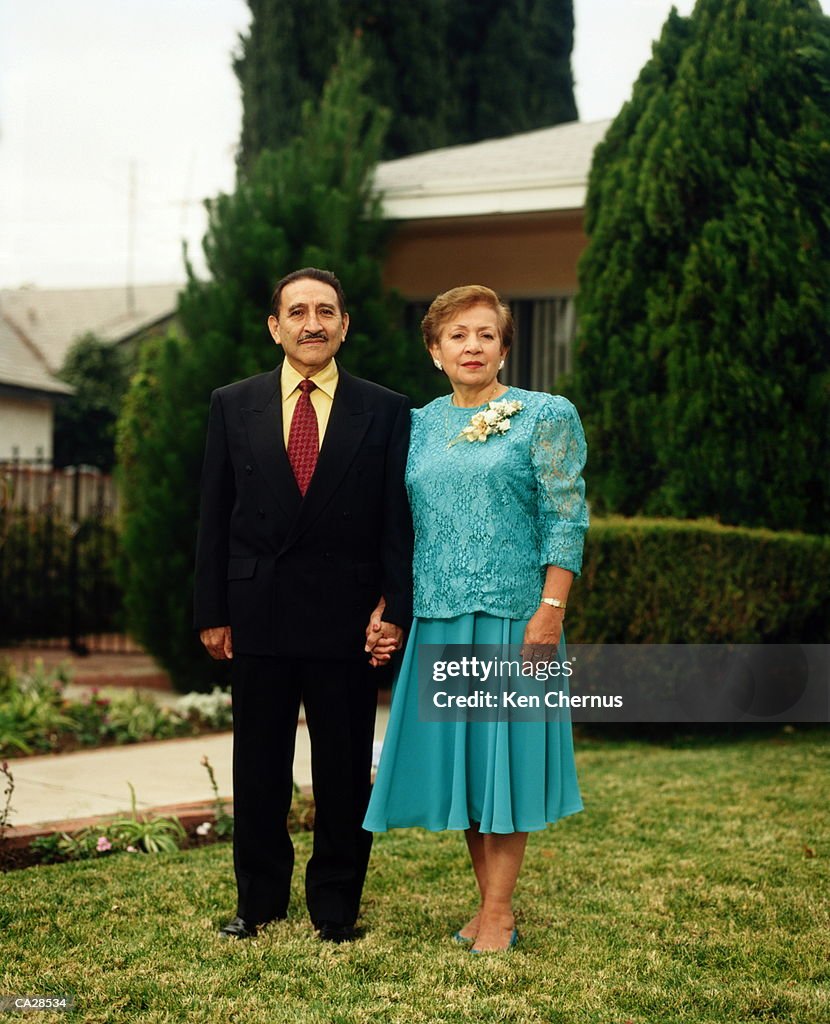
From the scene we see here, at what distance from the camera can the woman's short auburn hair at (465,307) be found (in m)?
3.94

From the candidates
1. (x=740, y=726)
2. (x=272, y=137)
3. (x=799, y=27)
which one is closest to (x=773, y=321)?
(x=799, y=27)

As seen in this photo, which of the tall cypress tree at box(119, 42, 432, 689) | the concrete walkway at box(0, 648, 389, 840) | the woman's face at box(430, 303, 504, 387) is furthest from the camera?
the tall cypress tree at box(119, 42, 432, 689)

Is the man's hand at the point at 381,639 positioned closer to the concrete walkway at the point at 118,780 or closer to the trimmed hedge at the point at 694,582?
the concrete walkway at the point at 118,780

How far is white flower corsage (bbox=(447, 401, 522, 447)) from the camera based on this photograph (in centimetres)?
386

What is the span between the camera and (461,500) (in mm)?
3863

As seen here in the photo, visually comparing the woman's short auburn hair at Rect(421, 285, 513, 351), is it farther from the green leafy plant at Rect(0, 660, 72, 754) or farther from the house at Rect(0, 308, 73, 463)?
the house at Rect(0, 308, 73, 463)

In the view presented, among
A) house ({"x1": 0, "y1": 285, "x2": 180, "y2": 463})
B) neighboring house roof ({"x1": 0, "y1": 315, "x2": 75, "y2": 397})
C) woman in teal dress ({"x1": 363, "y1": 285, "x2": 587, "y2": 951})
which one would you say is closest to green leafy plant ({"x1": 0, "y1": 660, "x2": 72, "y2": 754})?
woman in teal dress ({"x1": 363, "y1": 285, "x2": 587, "y2": 951})

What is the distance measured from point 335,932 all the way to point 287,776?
0.50 m

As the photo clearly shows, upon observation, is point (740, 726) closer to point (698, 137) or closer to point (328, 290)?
point (698, 137)

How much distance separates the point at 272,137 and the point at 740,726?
12.4 metres

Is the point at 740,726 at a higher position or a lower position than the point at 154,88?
lower

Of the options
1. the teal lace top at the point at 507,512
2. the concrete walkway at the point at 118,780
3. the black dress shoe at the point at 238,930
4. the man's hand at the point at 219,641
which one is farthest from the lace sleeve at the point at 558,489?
the concrete walkway at the point at 118,780

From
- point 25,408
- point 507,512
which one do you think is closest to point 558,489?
point 507,512

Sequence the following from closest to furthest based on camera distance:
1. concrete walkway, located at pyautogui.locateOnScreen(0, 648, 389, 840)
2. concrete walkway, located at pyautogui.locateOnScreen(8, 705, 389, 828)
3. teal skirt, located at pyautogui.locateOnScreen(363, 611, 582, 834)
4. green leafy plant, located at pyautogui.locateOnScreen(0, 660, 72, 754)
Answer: teal skirt, located at pyautogui.locateOnScreen(363, 611, 582, 834) → concrete walkway, located at pyautogui.locateOnScreen(0, 648, 389, 840) → concrete walkway, located at pyautogui.locateOnScreen(8, 705, 389, 828) → green leafy plant, located at pyautogui.locateOnScreen(0, 660, 72, 754)
